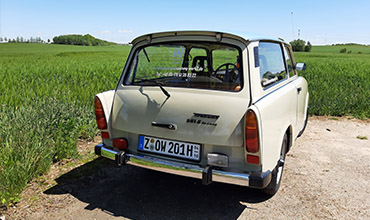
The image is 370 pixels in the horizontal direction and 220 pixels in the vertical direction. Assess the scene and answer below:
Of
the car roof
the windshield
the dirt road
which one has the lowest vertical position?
the dirt road

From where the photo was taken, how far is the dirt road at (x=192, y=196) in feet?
10.2

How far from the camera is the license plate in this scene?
296cm

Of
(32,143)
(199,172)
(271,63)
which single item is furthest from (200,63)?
(32,143)

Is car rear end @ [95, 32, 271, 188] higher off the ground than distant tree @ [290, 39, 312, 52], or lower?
lower

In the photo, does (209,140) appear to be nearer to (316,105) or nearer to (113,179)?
(113,179)

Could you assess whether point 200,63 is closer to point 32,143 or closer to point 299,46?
point 32,143

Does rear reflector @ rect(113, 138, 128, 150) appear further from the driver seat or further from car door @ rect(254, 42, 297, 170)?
car door @ rect(254, 42, 297, 170)

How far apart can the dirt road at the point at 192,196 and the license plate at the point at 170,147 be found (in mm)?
623

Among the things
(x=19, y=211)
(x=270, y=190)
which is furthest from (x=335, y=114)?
(x=19, y=211)

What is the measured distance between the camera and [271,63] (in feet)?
12.3

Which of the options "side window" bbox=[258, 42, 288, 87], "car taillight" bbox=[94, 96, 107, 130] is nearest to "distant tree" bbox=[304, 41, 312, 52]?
"side window" bbox=[258, 42, 288, 87]

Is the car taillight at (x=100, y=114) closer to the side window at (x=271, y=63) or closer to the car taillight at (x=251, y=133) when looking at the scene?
the car taillight at (x=251, y=133)

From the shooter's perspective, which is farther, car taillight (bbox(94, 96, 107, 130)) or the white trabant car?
car taillight (bbox(94, 96, 107, 130))

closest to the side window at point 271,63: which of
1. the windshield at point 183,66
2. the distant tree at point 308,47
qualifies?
the windshield at point 183,66
